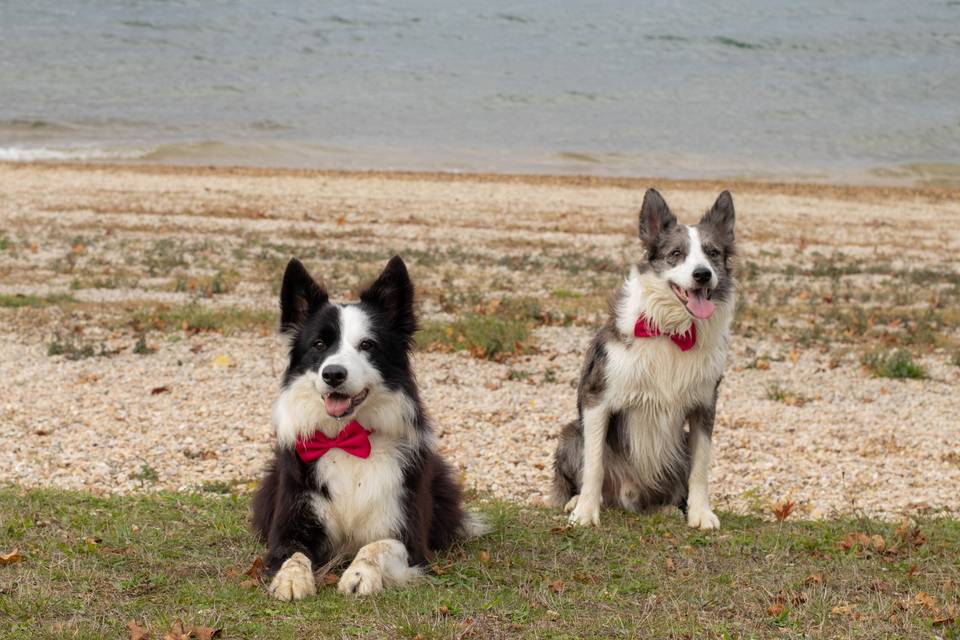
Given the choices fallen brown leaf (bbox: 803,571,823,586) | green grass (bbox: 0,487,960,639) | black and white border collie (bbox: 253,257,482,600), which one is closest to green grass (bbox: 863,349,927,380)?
green grass (bbox: 0,487,960,639)

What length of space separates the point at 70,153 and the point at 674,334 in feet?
120

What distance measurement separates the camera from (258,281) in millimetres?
17453

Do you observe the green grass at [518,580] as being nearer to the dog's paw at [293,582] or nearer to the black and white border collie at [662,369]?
the dog's paw at [293,582]

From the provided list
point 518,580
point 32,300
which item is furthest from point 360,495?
point 32,300

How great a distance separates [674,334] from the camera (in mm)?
7594

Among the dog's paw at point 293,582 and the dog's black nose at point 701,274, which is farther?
the dog's black nose at point 701,274

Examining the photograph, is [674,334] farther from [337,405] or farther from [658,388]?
[337,405]

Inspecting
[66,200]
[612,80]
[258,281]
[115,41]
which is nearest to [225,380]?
[258,281]

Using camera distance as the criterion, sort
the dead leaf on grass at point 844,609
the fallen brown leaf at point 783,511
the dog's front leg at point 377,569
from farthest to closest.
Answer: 1. the fallen brown leaf at point 783,511
2. the dog's front leg at point 377,569
3. the dead leaf on grass at point 844,609

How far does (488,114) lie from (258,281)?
40.8 m

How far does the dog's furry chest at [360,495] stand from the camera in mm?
6301

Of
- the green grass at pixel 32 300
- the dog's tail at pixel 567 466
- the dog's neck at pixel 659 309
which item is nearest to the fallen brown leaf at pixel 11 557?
the dog's tail at pixel 567 466

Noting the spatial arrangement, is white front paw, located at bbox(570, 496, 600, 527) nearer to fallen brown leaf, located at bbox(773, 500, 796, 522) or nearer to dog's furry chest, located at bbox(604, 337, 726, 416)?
dog's furry chest, located at bbox(604, 337, 726, 416)

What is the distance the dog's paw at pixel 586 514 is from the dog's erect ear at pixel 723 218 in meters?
2.03
